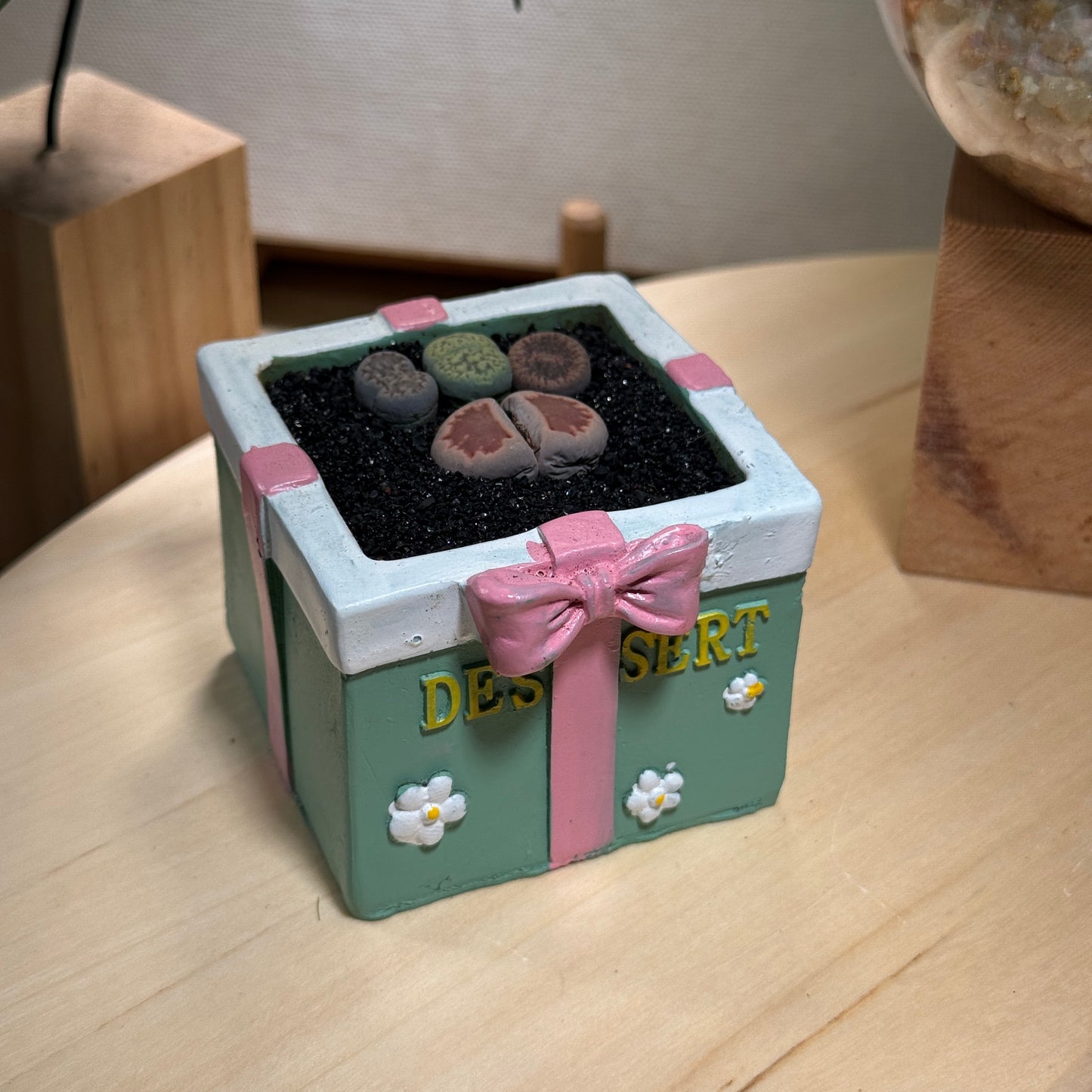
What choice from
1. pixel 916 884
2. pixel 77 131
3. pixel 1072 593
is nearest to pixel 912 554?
pixel 1072 593

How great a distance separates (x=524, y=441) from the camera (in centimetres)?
68

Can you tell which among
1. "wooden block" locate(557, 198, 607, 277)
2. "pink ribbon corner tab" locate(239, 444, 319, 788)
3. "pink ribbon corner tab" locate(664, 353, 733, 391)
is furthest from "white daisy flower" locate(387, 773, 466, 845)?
"wooden block" locate(557, 198, 607, 277)

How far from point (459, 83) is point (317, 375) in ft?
2.36

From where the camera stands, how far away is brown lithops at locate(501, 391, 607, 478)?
0.67 metres

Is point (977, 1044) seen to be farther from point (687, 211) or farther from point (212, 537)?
point (687, 211)

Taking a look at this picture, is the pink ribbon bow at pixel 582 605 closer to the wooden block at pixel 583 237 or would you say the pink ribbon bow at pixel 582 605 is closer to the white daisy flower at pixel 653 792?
the white daisy flower at pixel 653 792

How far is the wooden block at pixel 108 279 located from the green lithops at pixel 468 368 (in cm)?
30

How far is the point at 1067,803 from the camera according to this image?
2.47 ft

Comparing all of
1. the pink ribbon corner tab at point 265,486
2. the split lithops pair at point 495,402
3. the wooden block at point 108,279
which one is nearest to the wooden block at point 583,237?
the wooden block at point 108,279

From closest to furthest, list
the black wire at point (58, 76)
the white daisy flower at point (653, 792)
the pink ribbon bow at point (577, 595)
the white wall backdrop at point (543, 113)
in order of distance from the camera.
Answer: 1. the pink ribbon bow at point (577, 595)
2. the white daisy flower at point (653, 792)
3. the black wire at point (58, 76)
4. the white wall backdrop at point (543, 113)

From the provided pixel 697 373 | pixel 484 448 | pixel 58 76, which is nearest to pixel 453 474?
pixel 484 448

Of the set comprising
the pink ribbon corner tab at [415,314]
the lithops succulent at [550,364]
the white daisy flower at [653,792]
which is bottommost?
the white daisy flower at [653,792]

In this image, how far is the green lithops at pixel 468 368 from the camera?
2.35ft

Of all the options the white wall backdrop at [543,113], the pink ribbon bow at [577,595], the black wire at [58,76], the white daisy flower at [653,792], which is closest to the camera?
the pink ribbon bow at [577,595]
